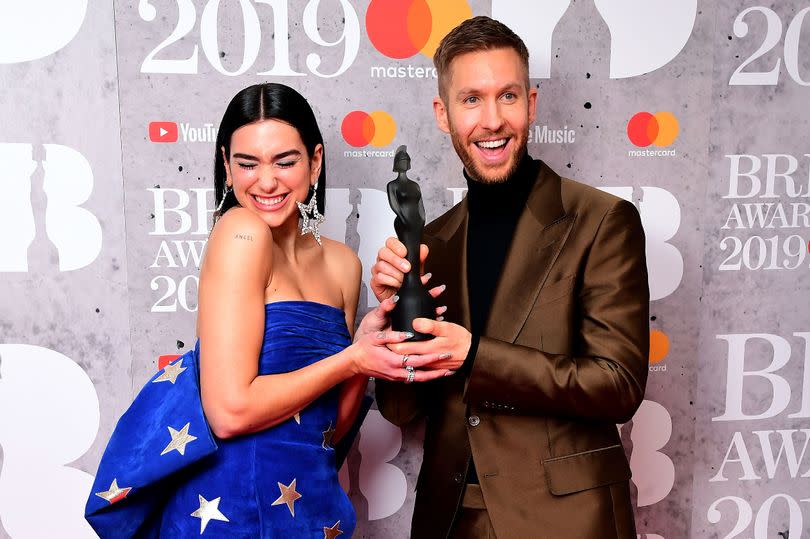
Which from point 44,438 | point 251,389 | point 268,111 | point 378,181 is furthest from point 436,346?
point 44,438

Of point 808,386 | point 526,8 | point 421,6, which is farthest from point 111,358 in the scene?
point 808,386

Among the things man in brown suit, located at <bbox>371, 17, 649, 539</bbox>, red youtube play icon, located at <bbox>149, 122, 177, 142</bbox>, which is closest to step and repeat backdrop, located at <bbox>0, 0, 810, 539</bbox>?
red youtube play icon, located at <bbox>149, 122, 177, 142</bbox>

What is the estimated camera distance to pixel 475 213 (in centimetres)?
140

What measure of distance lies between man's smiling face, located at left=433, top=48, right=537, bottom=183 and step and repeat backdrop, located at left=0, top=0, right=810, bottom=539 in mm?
570

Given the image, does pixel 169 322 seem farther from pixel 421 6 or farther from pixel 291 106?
pixel 421 6

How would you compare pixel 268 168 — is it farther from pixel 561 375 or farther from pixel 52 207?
pixel 52 207

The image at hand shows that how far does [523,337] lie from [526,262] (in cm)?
14

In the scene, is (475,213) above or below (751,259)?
above

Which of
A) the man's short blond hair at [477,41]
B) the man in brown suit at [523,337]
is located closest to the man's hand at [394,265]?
the man in brown suit at [523,337]

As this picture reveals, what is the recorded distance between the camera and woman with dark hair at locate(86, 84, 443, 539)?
1.13m

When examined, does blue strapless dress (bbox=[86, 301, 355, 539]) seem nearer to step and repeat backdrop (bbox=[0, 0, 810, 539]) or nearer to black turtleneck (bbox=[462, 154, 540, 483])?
black turtleneck (bbox=[462, 154, 540, 483])

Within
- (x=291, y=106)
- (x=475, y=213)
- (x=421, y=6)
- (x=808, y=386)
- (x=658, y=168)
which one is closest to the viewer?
(x=291, y=106)

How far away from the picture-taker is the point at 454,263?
4.50 feet

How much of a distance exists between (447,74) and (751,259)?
4.18ft
